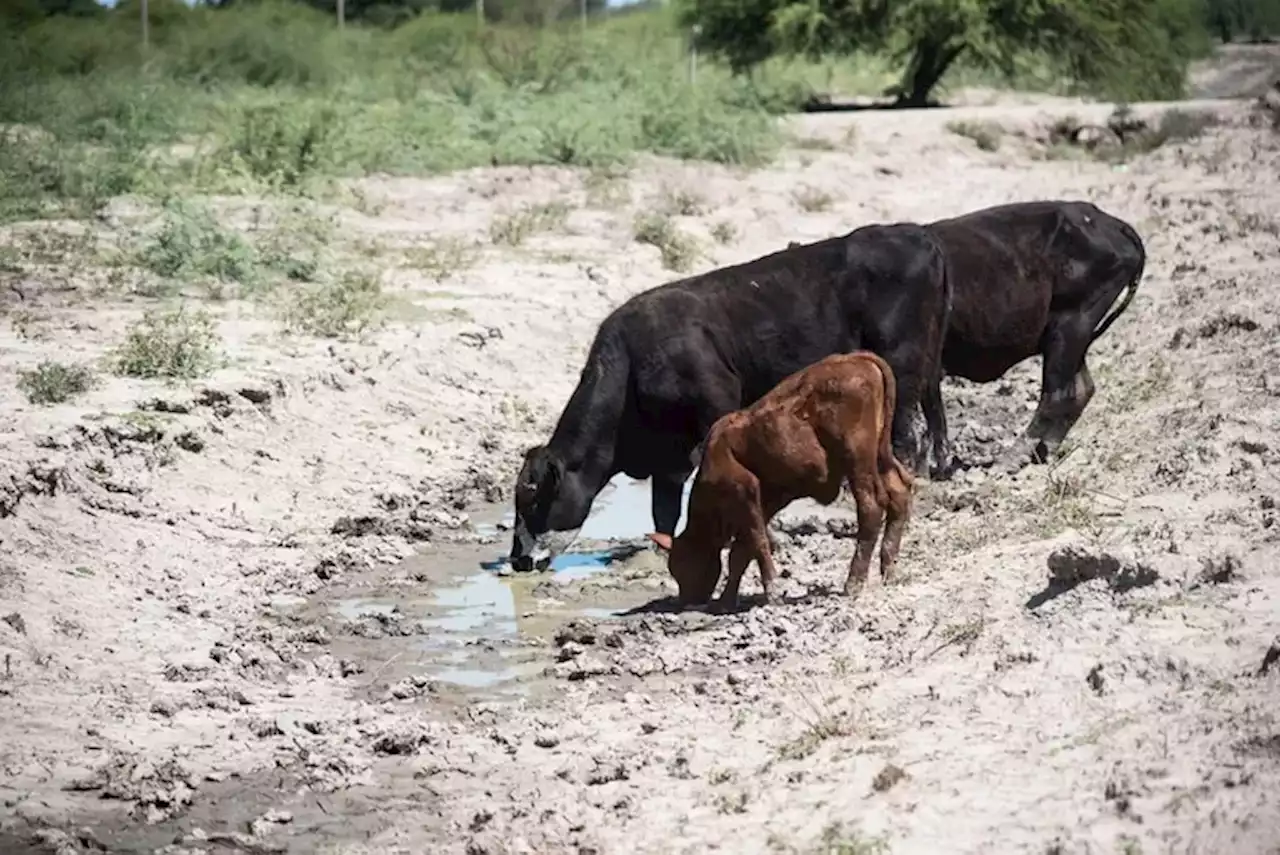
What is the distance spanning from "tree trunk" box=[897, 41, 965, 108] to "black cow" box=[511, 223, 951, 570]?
25.4 metres

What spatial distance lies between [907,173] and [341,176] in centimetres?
858

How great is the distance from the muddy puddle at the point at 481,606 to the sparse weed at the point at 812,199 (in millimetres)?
11073

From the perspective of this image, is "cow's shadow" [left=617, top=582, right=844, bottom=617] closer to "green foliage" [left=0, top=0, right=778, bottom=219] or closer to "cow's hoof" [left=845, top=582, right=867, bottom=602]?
"cow's hoof" [left=845, top=582, right=867, bottom=602]

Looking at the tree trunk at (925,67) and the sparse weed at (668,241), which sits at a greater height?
the sparse weed at (668,241)

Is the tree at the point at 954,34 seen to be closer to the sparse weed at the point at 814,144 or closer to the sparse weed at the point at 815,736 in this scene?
the sparse weed at the point at 814,144

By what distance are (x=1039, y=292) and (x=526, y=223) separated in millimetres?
7839

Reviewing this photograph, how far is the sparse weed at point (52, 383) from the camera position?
11.0 m

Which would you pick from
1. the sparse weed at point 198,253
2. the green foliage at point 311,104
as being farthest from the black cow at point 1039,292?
the green foliage at point 311,104

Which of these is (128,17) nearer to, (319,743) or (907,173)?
(907,173)

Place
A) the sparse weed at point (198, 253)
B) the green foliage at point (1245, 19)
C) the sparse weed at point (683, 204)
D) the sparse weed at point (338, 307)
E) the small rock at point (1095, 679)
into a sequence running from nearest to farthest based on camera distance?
1. the small rock at point (1095, 679)
2. the sparse weed at point (338, 307)
3. the sparse weed at point (198, 253)
4. the sparse weed at point (683, 204)
5. the green foliage at point (1245, 19)

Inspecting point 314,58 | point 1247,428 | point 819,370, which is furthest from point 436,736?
point 314,58

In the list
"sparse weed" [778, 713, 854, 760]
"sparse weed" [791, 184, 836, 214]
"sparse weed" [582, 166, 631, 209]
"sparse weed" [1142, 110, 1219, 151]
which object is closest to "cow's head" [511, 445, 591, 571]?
"sparse weed" [778, 713, 854, 760]

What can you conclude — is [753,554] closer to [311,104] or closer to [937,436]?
[937,436]

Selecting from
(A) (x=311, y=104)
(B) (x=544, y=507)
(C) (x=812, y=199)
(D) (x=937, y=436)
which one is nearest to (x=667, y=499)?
(B) (x=544, y=507)
